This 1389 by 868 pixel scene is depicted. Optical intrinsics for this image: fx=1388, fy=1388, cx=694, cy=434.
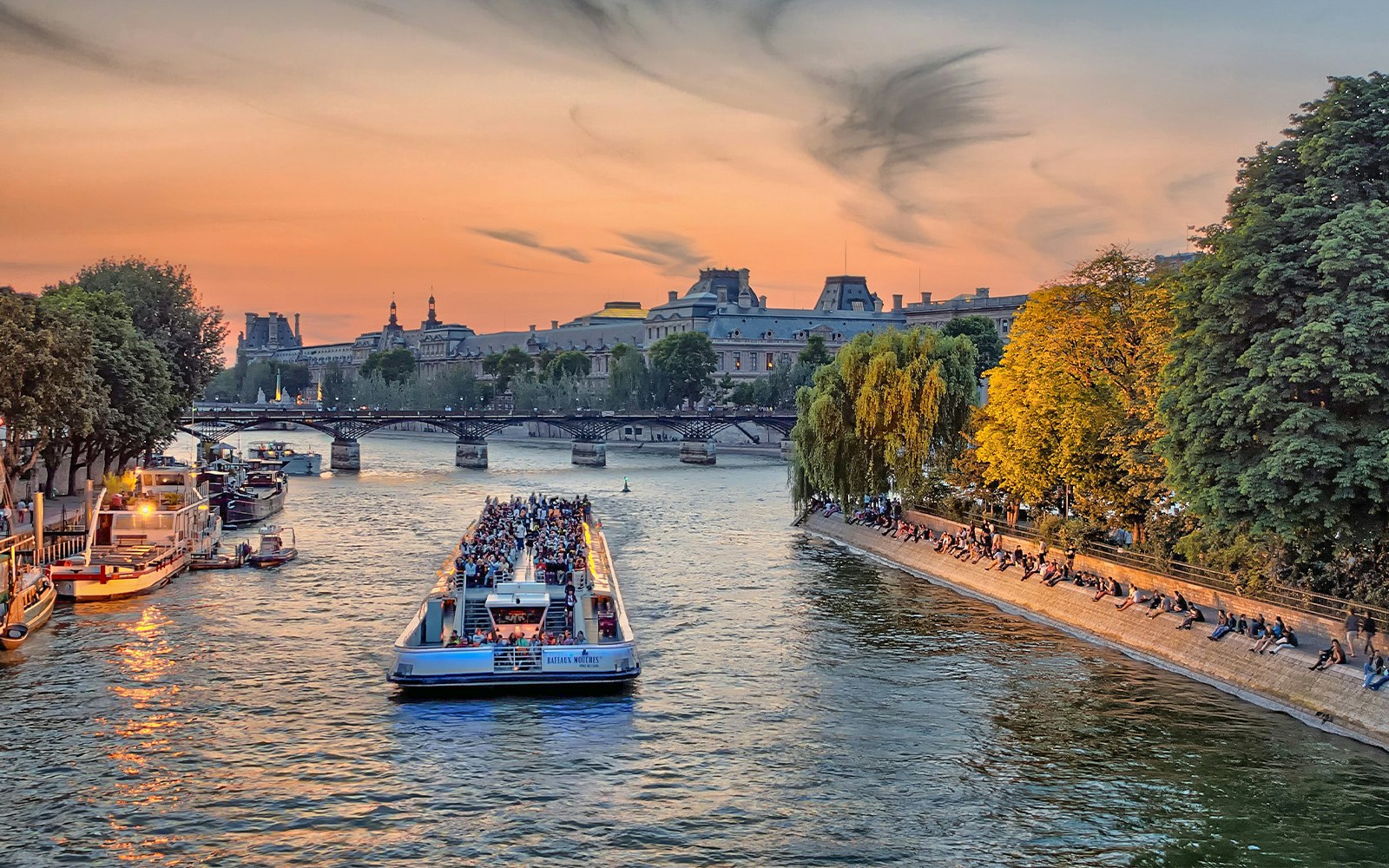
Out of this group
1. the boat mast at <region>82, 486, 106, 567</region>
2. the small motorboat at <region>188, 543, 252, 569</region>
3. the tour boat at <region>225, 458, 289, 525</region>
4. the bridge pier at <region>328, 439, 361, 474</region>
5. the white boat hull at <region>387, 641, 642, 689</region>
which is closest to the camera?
the white boat hull at <region>387, 641, 642, 689</region>

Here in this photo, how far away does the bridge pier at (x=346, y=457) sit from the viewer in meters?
A: 144

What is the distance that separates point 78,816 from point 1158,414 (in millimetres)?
29792

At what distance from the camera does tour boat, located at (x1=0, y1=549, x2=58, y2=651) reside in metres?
42.6

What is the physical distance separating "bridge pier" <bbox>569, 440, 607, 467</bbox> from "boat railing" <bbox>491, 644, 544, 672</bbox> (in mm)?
111401

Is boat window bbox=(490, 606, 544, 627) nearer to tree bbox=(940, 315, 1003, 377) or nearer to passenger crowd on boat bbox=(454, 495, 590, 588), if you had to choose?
passenger crowd on boat bbox=(454, 495, 590, 588)

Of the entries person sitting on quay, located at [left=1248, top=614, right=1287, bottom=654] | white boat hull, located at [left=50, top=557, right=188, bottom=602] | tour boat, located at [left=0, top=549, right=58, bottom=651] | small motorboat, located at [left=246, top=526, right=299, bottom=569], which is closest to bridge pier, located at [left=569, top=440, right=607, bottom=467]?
small motorboat, located at [left=246, top=526, right=299, bottom=569]

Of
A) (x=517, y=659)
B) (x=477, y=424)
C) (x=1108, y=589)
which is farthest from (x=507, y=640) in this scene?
(x=477, y=424)

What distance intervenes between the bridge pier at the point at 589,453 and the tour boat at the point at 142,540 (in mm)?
80706

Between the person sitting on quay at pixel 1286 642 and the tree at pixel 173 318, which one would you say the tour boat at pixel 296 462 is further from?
the person sitting on quay at pixel 1286 642

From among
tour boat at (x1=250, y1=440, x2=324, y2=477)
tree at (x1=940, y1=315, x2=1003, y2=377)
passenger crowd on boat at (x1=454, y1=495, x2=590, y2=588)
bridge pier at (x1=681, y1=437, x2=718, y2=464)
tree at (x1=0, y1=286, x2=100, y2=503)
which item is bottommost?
passenger crowd on boat at (x1=454, y1=495, x2=590, y2=588)

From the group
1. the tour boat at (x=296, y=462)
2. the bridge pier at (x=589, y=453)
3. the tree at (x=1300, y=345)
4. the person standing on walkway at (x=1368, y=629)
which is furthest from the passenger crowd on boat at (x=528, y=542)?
the bridge pier at (x=589, y=453)

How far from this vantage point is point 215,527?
70938 mm

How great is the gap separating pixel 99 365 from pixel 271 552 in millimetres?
18409

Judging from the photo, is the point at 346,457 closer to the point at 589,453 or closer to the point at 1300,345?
the point at 589,453
